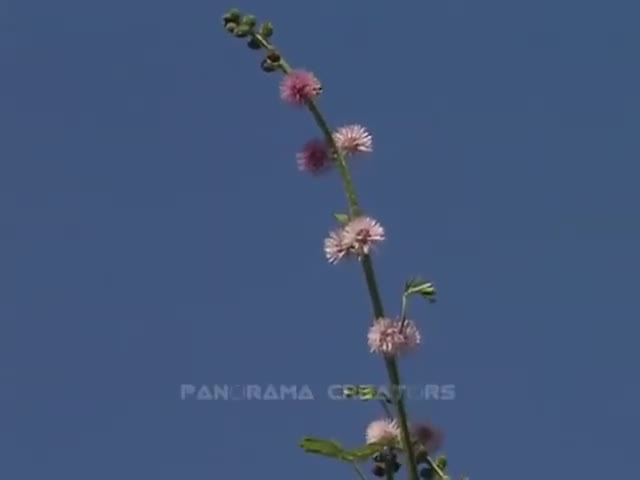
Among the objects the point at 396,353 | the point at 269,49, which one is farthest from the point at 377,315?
the point at 269,49

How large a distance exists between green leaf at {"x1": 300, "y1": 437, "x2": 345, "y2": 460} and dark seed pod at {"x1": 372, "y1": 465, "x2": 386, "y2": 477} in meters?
0.18

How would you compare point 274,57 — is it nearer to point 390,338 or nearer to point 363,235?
point 363,235

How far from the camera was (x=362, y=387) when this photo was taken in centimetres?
311

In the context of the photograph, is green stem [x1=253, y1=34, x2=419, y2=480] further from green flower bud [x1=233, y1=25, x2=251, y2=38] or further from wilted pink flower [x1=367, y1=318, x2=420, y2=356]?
green flower bud [x1=233, y1=25, x2=251, y2=38]

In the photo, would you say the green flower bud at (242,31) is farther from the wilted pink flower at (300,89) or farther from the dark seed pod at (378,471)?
the dark seed pod at (378,471)

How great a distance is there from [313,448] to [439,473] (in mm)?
453

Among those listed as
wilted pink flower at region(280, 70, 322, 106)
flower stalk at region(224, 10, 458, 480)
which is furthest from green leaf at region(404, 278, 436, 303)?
wilted pink flower at region(280, 70, 322, 106)

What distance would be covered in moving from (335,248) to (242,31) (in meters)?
0.98

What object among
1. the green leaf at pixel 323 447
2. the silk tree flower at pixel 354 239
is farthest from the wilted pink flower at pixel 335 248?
the green leaf at pixel 323 447

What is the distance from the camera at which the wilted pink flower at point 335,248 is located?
3.21 metres

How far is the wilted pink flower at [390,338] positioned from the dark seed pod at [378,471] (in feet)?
1.14

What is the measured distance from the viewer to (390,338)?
2.98 meters

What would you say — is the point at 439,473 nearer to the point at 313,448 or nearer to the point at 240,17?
the point at 313,448

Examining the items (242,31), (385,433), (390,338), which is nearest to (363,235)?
(390,338)
